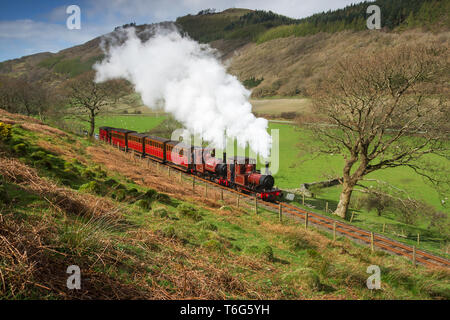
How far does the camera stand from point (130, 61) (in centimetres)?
4459

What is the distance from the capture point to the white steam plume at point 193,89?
1036 inches

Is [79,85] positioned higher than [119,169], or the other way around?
[79,85]

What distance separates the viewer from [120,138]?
3566cm

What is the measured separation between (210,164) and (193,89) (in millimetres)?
13732

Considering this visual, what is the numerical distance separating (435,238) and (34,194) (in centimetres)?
2484

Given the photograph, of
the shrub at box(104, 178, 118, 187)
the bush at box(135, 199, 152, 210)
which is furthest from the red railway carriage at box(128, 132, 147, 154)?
the bush at box(135, 199, 152, 210)

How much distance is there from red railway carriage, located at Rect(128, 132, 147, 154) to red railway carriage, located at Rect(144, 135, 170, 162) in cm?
74

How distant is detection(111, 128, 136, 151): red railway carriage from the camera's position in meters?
34.7

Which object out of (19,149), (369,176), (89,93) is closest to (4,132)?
(19,149)

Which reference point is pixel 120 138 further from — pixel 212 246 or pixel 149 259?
pixel 149 259

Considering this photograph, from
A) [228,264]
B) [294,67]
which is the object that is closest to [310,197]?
[228,264]

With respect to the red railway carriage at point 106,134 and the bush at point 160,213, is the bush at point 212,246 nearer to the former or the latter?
the bush at point 160,213

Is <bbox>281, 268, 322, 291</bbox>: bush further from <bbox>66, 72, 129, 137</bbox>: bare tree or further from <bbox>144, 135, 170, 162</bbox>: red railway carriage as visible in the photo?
<bbox>66, 72, 129, 137</bbox>: bare tree
